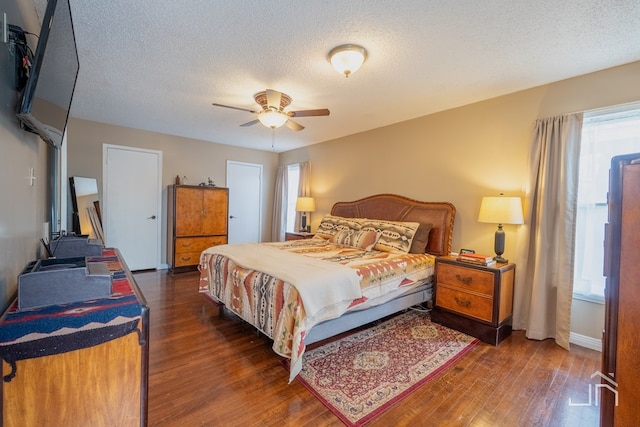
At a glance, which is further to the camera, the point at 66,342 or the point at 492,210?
the point at 492,210

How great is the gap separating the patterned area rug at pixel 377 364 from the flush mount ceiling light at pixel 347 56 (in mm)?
2328

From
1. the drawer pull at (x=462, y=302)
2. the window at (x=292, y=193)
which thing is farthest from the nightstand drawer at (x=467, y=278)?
the window at (x=292, y=193)

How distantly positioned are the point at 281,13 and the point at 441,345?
2.93 m

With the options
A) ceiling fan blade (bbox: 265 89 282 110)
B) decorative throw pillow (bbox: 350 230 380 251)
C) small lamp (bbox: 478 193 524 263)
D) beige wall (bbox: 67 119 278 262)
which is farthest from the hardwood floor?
beige wall (bbox: 67 119 278 262)

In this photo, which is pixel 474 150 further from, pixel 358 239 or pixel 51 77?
pixel 51 77

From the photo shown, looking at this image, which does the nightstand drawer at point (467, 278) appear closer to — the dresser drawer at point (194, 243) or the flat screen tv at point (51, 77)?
the flat screen tv at point (51, 77)

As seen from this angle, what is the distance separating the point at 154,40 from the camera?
211 centimetres

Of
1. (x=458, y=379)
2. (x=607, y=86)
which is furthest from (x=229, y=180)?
(x=607, y=86)

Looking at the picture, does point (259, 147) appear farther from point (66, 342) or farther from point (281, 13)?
point (66, 342)

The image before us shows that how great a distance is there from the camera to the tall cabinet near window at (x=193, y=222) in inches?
183

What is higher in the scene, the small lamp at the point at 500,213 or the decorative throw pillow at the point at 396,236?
the small lamp at the point at 500,213

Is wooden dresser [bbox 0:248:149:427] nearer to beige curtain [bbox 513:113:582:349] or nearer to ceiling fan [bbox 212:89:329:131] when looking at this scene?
ceiling fan [bbox 212:89:329:131]

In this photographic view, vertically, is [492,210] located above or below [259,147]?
below

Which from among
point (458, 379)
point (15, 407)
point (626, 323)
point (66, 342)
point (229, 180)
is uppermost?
point (229, 180)
